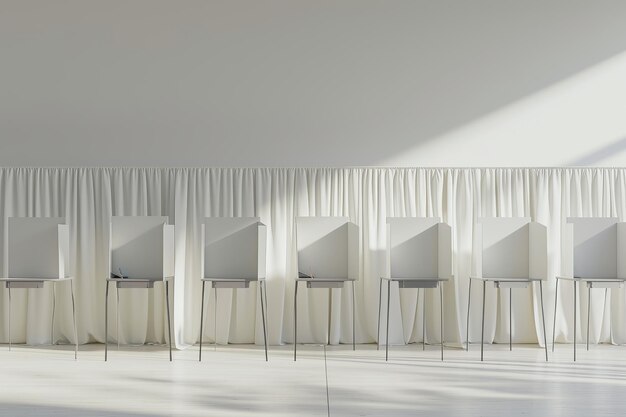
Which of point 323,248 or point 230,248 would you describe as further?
point 323,248

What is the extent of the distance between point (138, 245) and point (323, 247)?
65.2 inches

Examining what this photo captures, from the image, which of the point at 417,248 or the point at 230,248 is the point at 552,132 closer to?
the point at 417,248

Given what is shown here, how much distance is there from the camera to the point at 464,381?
20.6 ft

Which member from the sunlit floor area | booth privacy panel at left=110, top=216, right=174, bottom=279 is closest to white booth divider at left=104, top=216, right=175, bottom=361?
booth privacy panel at left=110, top=216, right=174, bottom=279

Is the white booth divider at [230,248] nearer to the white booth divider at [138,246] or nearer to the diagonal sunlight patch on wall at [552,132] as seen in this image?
the white booth divider at [138,246]

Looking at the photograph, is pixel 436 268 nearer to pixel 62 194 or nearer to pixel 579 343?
pixel 579 343

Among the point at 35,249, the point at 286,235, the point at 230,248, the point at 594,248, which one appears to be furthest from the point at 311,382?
the point at 594,248

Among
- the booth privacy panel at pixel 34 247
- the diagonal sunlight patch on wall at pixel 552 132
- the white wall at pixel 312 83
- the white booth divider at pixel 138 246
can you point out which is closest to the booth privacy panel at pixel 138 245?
the white booth divider at pixel 138 246

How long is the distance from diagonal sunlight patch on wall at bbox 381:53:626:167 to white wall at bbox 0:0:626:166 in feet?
0.04

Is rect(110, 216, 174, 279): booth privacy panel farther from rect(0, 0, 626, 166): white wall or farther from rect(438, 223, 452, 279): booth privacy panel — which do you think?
rect(438, 223, 452, 279): booth privacy panel

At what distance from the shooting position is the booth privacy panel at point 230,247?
7.79 m

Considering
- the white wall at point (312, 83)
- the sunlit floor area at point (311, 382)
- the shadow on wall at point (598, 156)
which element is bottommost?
the sunlit floor area at point (311, 382)

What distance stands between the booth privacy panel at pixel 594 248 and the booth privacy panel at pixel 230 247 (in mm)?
2832

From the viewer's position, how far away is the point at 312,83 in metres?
8.69
